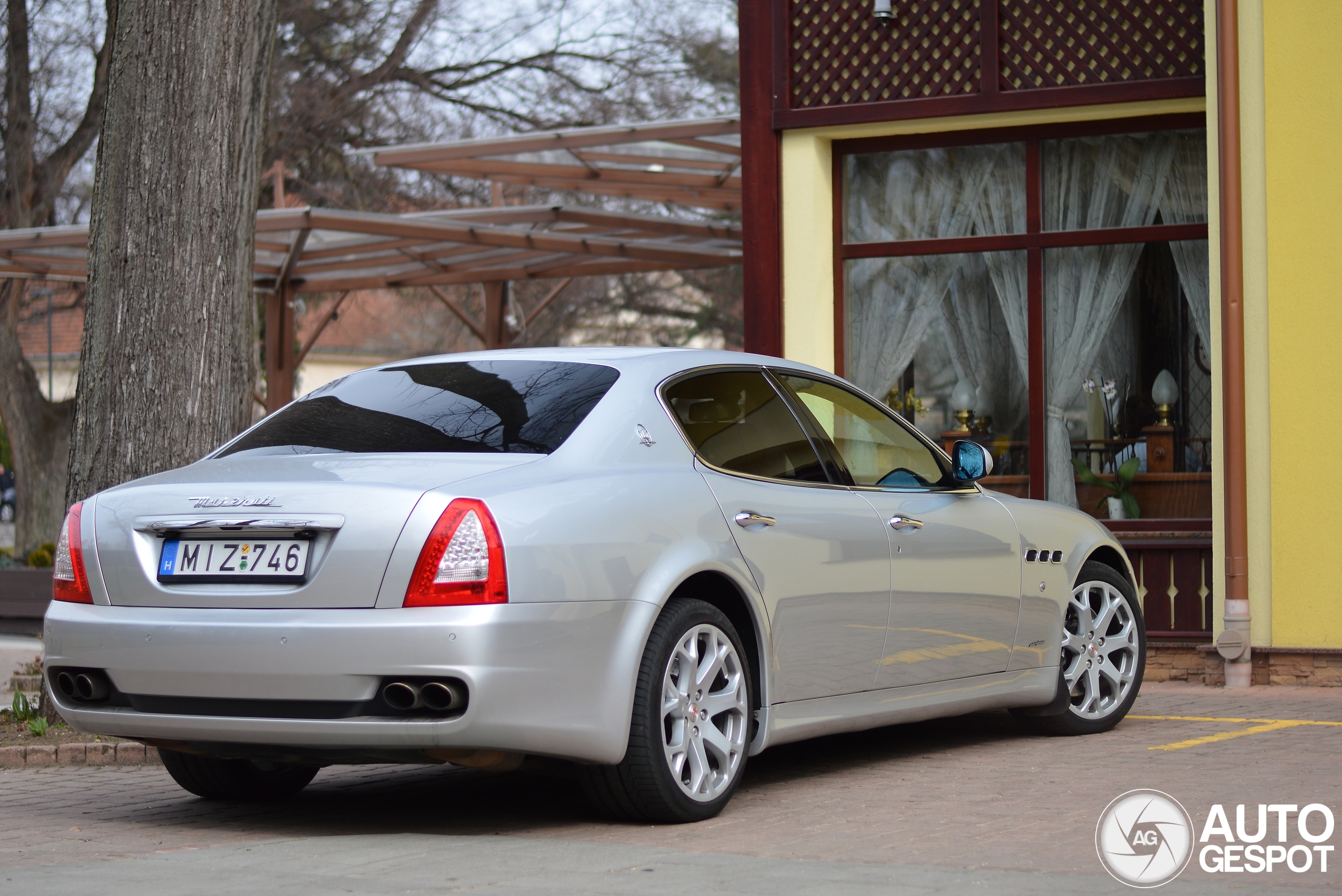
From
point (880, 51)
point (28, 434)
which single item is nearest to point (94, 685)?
point (880, 51)

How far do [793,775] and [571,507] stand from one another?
192cm

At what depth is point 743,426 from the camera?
601 cm

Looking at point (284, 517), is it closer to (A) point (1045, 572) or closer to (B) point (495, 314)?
(A) point (1045, 572)

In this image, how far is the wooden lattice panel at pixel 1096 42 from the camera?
10125 mm

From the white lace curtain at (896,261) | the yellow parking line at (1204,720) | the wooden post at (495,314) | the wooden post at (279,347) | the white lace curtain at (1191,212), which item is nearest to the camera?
the yellow parking line at (1204,720)

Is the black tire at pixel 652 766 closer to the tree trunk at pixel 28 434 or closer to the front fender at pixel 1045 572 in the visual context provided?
the front fender at pixel 1045 572

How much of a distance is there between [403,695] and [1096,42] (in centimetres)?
713

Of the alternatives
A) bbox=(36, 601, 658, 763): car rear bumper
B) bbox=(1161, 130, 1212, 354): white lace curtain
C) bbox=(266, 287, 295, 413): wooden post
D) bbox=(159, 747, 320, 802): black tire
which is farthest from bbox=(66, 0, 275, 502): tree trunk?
bbox=(266, 287, 295, 413): wooden post

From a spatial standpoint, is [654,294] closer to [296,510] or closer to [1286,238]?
[1286,238]

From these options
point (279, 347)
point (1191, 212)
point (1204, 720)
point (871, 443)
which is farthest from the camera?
point (279, 347)

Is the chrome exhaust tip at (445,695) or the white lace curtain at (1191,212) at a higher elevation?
the white lace curtain at (1191,212)

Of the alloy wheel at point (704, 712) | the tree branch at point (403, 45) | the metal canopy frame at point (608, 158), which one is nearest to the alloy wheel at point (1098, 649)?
the alloy wheel at point (704, 712)

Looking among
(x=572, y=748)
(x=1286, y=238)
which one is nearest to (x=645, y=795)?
(x=572, y=748)

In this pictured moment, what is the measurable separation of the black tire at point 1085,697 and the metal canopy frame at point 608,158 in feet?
20.7
